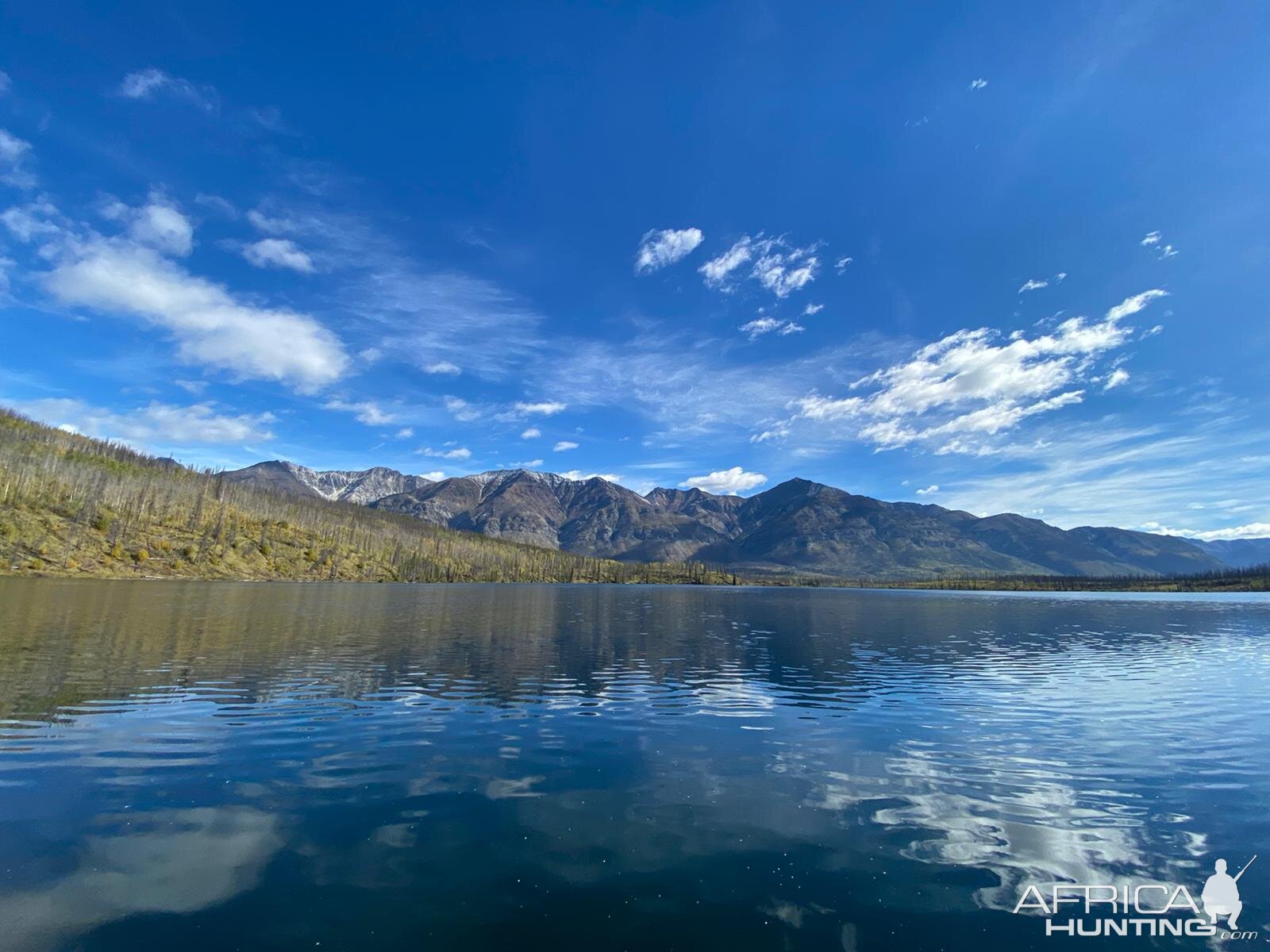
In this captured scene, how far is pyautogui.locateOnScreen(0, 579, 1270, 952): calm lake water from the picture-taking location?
12.3 meters

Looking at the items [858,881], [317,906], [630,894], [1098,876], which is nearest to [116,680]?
[317,906]

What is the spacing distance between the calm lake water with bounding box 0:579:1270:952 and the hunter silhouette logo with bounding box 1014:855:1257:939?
38cm

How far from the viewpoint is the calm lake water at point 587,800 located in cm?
1230

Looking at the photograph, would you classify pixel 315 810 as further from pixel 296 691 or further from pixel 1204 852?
pixel 1204 852

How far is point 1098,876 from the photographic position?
49.3 ft

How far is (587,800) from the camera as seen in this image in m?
19.2

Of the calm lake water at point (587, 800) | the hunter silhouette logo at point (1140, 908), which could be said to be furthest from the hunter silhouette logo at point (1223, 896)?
the calm lake water at point (587, 800)

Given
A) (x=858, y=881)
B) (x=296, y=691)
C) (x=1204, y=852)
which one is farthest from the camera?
(x=296, y=691)

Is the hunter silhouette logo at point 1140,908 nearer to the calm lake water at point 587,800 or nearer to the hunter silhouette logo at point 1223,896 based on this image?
the hunter silhouette logo at point 1223,896

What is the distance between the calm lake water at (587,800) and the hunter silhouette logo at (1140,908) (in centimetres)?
38

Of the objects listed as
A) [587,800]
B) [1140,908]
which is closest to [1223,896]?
[1140,908]

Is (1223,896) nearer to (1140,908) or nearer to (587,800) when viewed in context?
(1140,908)

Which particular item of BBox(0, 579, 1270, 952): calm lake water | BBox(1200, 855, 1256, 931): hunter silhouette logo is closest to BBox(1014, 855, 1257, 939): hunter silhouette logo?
BBox(1200, 855, 1256, 931): hunter silhouette logo

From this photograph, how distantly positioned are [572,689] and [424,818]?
2135cm
